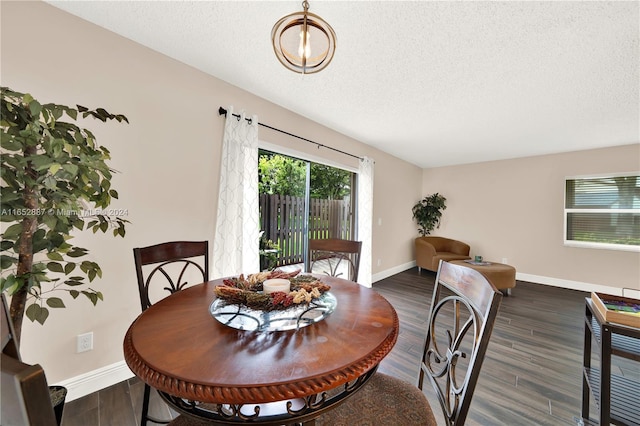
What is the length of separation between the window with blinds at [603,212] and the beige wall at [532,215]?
121 millimetres

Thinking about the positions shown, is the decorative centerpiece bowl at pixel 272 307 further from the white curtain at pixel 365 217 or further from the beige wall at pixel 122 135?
the white curtain at pixel 365 217

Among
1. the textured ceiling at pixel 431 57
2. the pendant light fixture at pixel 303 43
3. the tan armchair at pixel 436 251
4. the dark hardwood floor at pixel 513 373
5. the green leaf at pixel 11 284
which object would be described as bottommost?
the dark hardwood floor at pixel 513 373

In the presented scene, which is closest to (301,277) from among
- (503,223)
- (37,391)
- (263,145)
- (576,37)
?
(37,391)

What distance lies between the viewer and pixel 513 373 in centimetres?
187

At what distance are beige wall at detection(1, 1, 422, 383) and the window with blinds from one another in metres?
5.40

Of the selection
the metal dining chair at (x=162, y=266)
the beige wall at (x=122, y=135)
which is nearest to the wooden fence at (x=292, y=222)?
the beige wall at (x=122, y=135)

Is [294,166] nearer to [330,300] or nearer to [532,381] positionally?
[330,300]

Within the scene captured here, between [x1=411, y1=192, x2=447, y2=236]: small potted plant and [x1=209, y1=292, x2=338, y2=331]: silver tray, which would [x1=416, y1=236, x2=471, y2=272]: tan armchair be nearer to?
[x1=411, y1=192, x2=447, y2=236]: small potted plant

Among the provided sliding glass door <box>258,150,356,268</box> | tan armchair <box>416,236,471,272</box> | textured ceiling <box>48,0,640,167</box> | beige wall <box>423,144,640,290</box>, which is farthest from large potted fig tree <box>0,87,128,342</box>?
beige wall <box>423,144,640,290</box>

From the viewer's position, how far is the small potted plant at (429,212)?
5.32 meters

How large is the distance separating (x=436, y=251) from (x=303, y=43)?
467cm

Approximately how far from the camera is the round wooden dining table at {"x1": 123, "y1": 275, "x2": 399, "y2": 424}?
0.59m

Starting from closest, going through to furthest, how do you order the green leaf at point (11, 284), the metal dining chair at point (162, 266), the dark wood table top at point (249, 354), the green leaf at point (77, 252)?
the dark wood table top at point (249, 354) < the green leaf at point (11, 284) < the green leaf at point (77, 252) < the metal dining chair at point (162, 266)

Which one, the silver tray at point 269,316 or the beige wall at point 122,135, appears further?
the beige wall at point 122,135
